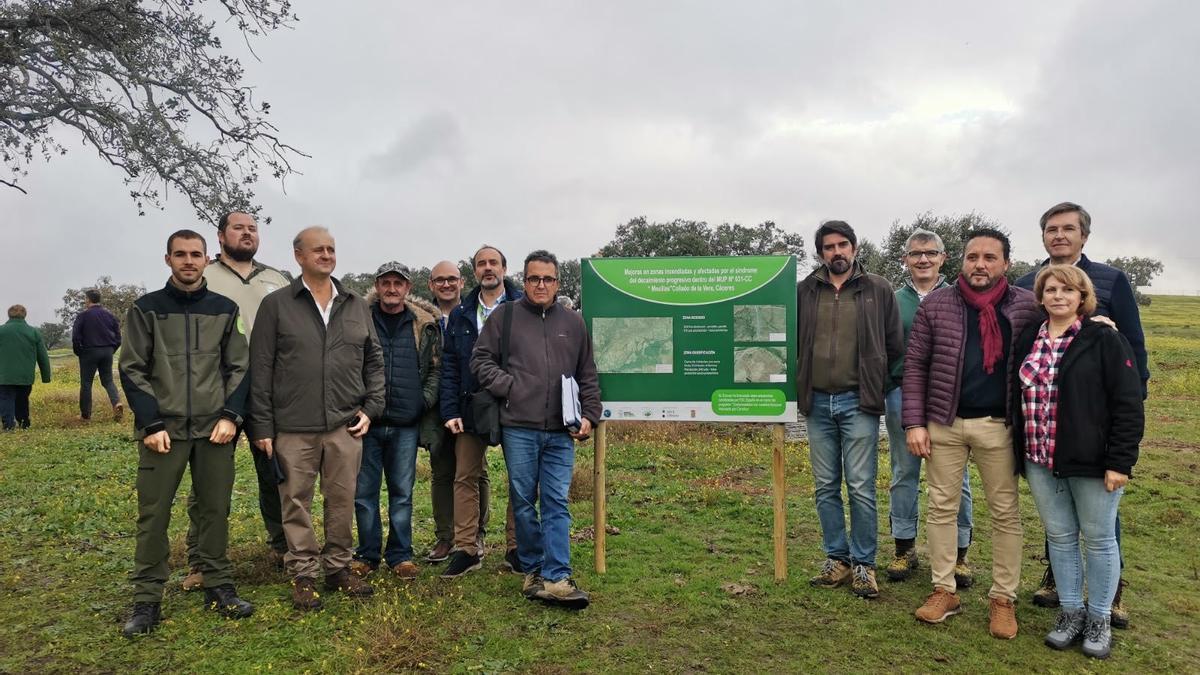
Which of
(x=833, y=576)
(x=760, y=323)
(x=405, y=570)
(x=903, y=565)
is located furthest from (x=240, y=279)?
(x=903, y=565)

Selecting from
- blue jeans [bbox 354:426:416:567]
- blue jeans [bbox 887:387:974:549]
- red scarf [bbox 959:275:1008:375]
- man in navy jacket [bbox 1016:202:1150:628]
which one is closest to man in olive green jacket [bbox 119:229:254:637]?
blue jeans [bbox 354:426:416:567]

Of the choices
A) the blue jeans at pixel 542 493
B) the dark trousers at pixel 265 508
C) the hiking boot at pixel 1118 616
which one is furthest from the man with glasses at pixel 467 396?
the hiking boot at pixel 1118 616

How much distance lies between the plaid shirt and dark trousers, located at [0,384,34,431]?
16.8 metres

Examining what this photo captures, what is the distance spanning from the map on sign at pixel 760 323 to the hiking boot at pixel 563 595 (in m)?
2.36

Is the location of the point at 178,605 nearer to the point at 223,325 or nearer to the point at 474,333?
the point at 223,325

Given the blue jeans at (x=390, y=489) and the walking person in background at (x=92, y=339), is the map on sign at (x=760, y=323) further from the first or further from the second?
the walking person in background at (x=92, y=339)

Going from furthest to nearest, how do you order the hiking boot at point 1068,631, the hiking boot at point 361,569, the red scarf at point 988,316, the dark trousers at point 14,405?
the dark trousers at point 14,405 → the hiking boot at point 361,569 → the red scarf at point 988,316 → the hiking boot at point 1068,631

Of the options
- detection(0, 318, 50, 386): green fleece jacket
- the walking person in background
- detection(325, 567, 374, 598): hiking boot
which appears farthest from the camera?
the walking person in background

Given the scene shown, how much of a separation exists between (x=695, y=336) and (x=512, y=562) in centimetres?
247

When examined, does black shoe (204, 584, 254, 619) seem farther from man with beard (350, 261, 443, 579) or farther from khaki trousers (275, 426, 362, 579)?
man with beard (350, 261, 443, 579)

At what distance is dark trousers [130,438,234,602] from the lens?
4.80 meters

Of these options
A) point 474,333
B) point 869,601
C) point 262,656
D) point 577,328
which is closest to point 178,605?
point 262,656

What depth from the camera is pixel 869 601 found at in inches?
214

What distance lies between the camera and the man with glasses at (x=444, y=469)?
6.23 m
